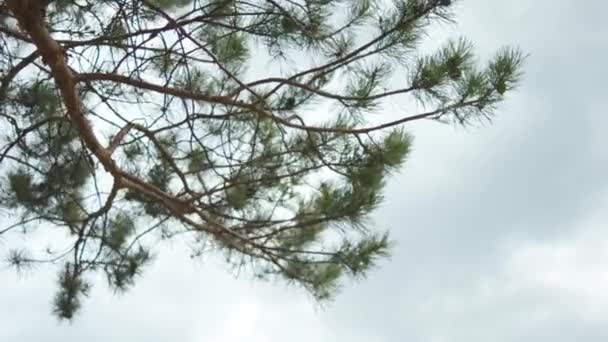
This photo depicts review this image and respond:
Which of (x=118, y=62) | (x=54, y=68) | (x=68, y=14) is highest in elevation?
(x=68, y=14)

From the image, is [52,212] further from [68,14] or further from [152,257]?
[68,14]

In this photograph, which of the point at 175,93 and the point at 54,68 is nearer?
the point at 54,68

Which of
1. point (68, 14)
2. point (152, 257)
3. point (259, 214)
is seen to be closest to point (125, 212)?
point (152, 257)

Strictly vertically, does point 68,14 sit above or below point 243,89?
above

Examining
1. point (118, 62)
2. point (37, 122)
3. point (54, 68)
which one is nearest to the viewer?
point (54, 68)

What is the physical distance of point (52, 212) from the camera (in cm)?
317

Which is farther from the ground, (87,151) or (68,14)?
(68,14)

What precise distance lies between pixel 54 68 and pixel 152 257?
1163 mm

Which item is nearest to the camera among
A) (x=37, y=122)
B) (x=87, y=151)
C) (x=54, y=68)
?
(x=54, y=68)

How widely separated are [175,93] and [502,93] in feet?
2.84

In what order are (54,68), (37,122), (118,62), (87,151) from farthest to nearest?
(37,122), (87,151), (118,62), (54,68)

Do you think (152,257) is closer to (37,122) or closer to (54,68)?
(37,122)

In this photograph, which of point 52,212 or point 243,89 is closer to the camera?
point 243,89

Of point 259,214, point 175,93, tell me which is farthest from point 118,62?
point 259,214
